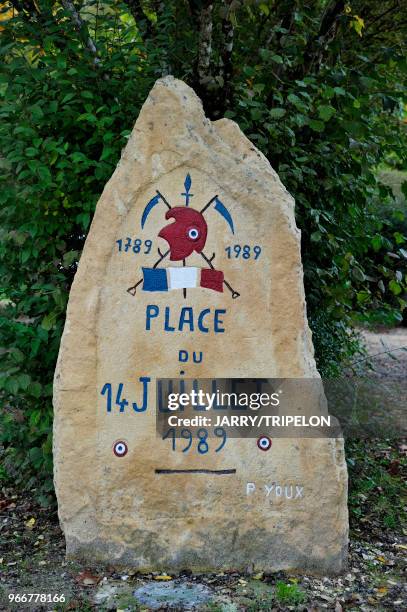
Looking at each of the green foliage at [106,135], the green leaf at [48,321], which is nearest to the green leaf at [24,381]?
the green foliage at [106,135]

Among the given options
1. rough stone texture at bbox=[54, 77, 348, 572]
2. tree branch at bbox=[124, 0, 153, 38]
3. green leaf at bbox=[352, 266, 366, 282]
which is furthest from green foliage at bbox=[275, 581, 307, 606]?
tree branch at bbox=[124, 0, 153, 38]

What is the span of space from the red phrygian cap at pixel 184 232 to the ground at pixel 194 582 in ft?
5.10

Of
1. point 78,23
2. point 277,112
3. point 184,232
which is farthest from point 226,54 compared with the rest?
point 184,232

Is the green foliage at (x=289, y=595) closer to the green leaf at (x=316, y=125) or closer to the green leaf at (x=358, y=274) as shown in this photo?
the green leaf at (x=358, y=274)

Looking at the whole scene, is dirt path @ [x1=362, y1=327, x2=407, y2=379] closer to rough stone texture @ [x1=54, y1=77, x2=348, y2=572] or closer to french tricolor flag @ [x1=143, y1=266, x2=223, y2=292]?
rough stone texture @ [x1=54, y1=77, x2=348, y2=572]

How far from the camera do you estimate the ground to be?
325 cm

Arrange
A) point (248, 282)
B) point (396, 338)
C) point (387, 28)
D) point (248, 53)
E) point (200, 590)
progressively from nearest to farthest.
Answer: point (200, 590)
point (248, 282)
point (248, 53)
point (387, 28)
point (396, 338)

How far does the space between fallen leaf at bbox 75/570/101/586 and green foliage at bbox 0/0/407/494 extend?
83 cm

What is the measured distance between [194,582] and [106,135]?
7.61ft

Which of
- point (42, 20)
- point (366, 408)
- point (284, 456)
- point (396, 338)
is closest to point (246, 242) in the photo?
point (284, 456)

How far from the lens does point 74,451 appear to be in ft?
11.6

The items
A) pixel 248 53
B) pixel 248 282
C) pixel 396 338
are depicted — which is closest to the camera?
pixel 248 282

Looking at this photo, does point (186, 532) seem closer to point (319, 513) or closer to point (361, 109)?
point (319, 513)

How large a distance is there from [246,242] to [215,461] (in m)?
1.08
